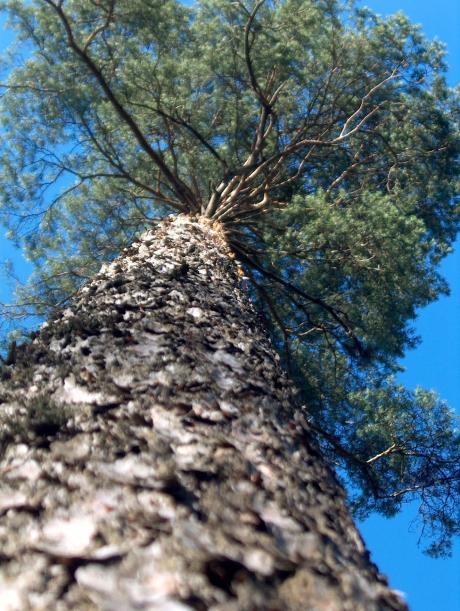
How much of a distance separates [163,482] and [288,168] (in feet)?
27.9

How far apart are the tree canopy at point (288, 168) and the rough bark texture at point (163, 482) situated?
465 cm

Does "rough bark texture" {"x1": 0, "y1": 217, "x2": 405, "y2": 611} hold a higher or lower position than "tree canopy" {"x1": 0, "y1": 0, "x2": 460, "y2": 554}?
lower

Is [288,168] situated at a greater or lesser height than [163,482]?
greater

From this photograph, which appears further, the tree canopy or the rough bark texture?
the tree canopy

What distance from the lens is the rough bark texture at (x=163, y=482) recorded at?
138 centimetres

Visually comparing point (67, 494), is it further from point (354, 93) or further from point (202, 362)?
point (354, 93)

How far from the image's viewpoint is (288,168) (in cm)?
Result: 980

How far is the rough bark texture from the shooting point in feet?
4.52

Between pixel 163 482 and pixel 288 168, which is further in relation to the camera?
pixel 288 168

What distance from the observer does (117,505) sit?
63.1 inches

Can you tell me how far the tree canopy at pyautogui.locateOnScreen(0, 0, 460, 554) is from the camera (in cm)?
762

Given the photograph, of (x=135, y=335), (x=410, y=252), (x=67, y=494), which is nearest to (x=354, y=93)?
(x=410, y=252)

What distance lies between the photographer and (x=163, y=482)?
168 cm

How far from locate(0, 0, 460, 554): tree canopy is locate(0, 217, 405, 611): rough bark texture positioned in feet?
15.3
